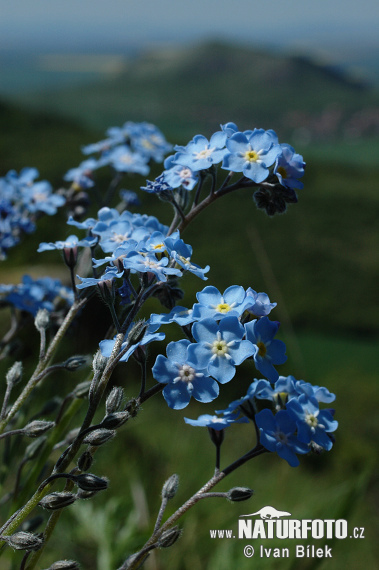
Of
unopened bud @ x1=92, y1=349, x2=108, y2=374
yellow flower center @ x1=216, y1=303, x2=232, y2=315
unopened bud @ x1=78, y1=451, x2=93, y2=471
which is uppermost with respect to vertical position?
yellow flower center @ x1=216, y1=303, x2=232, y2=315

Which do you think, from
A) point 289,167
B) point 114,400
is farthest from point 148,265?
point 289,167

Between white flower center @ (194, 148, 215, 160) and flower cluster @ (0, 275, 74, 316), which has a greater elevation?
white flower center @ (194, 148, 215, 160)

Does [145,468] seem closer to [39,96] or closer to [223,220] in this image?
[223,220]

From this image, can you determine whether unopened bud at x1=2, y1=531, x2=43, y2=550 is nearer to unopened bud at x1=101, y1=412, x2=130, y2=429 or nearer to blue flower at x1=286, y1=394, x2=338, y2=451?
unopened bud at x1=101, y1=412, x2=130, y2=429

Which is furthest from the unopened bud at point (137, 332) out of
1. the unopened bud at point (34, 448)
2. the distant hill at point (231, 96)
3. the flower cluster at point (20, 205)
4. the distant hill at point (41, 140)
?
the distant hill at point (231, 96)

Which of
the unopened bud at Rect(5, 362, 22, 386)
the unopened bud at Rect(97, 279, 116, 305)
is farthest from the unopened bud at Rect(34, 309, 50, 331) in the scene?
the unopened bud at Rect(97, 279, 116, 305)

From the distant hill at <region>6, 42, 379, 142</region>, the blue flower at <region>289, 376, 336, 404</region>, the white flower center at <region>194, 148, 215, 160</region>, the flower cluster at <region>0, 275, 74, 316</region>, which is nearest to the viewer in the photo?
the blue flower at <region>289, 376, 336, 404</region>

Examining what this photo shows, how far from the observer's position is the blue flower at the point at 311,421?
72cm

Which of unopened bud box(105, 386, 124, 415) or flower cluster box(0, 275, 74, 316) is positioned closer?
unopened bud box(105, 386, 124, 415)

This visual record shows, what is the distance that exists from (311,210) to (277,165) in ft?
14.1

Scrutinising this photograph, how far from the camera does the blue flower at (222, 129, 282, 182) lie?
2.64 ft

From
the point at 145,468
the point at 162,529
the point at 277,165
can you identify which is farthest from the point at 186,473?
the point at 277,165

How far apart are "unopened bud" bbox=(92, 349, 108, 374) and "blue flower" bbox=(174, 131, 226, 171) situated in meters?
0.30

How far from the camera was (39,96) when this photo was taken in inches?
263
